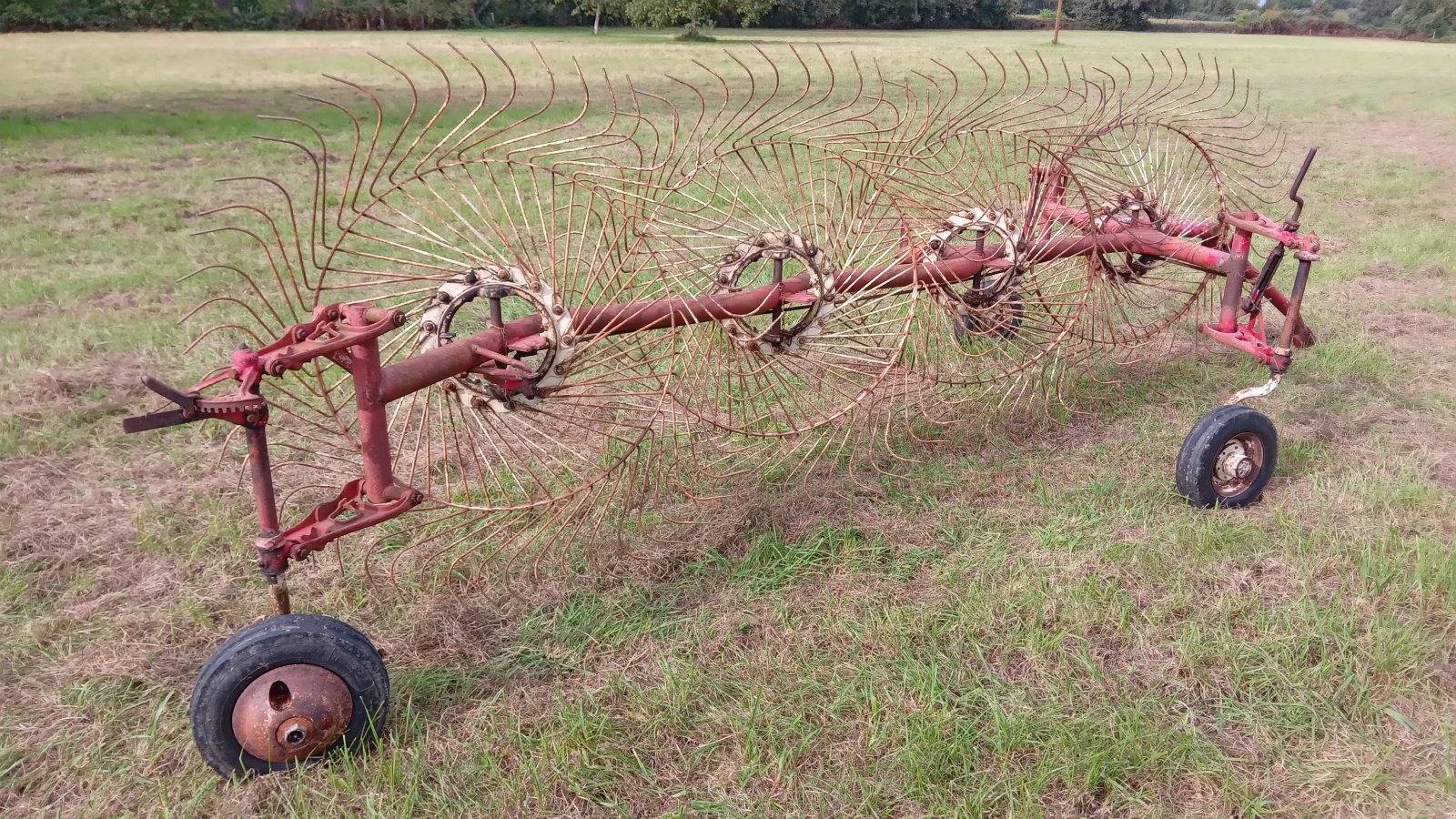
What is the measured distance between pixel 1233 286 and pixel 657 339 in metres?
2.61

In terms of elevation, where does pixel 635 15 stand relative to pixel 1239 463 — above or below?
above

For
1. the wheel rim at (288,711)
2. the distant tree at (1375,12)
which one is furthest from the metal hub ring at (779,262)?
the distant tree at (1375,12)

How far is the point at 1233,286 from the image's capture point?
4047 mm

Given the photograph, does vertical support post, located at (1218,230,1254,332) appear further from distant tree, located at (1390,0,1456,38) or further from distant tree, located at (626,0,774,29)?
distant tree, located at (1390,0,1456,38)

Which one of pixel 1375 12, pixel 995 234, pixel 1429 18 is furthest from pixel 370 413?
pixel 1375 12

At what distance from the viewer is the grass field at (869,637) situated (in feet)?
8.43

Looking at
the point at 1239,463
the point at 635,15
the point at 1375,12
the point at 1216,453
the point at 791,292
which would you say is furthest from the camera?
the point at 1375,12

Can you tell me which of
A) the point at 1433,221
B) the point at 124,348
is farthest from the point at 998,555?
the point at 1433,221

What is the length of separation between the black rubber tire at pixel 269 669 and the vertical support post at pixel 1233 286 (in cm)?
370

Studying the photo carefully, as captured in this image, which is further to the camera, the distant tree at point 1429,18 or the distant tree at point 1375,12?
the distant tree at point 1375,12

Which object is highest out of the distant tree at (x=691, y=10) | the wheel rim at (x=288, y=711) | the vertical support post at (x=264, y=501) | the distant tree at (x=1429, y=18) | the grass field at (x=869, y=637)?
the distant tree at (x=1429, y=18)

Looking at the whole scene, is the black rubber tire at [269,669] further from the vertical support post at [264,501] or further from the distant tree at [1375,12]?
the distant tree at [1375,12]

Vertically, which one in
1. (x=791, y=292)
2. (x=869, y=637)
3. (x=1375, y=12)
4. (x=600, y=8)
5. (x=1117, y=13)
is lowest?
(x=869, y=637)

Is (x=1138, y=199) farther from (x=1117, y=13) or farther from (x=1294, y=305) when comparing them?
(x=1117, y=13)
